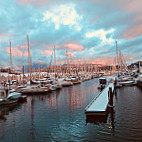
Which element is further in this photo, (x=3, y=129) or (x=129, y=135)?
(x=3, y=129)

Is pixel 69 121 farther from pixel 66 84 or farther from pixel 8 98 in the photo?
pixel 66 84

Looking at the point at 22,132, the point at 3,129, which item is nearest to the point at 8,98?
the point at 3,129

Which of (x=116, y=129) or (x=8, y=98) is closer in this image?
(x=116, y=129)

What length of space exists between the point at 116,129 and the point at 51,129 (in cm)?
557

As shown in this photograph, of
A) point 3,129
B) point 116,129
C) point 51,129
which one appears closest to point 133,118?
point 116,129

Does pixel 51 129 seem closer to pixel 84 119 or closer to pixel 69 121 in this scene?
pixel 69 121

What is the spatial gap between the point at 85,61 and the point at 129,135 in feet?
330

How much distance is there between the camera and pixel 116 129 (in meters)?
11.5

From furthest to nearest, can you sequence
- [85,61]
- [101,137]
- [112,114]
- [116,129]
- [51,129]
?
[85,61] → [112,114] → [51,129] → [116,129] → [101,137]

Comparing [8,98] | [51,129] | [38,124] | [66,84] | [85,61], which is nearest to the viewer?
[51,129]

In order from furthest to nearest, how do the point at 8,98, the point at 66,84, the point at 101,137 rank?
1. the point at 66,84
2. the point at 8,98
3. the point at 101,137

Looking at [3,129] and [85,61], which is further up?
[85,61]

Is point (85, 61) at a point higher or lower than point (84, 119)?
higher

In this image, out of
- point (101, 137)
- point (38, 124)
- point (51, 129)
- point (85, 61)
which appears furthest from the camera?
point (85, 61)
